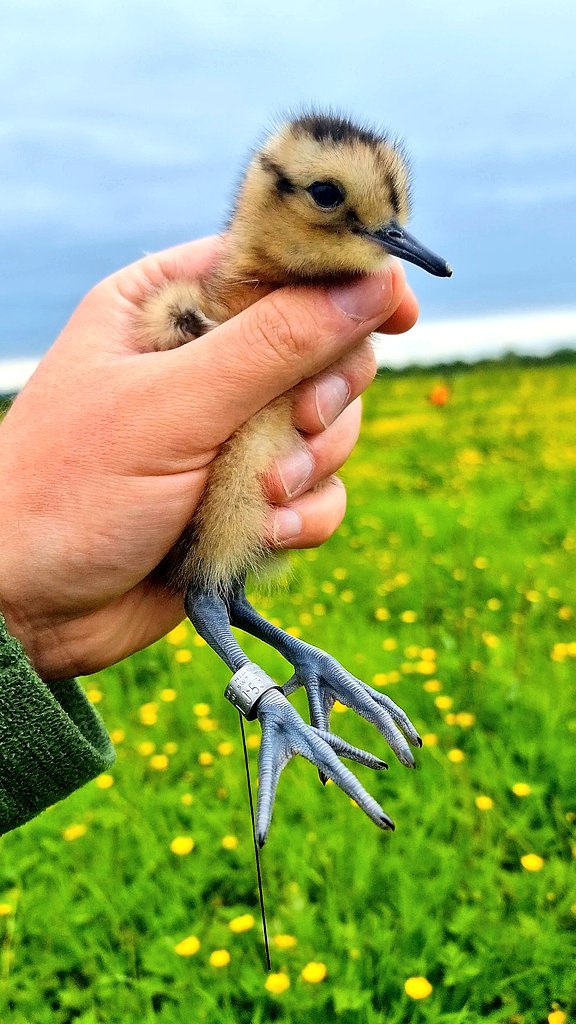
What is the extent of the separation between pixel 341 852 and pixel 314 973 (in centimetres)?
42

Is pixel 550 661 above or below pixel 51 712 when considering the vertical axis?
below

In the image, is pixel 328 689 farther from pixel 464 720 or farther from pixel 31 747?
pixel 464 720

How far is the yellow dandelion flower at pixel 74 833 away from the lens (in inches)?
108

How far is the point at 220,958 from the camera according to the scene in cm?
216

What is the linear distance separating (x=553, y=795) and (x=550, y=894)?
0.47 meters

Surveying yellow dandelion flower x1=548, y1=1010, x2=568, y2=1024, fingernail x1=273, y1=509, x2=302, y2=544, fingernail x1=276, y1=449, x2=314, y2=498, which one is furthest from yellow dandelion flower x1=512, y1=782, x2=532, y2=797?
fingernail x1=276, y1=449, x2=314, y2=498

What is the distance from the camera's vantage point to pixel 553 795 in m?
2.72

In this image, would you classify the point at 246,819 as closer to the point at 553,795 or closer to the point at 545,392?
the point at 553,795

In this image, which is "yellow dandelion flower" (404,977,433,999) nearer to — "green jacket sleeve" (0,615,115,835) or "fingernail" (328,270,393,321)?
"green jacket sleeve" (0,615,115,835)

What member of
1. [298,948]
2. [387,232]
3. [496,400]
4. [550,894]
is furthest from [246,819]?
[496,400]

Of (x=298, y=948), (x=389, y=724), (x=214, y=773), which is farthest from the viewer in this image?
(x=214, y=773)

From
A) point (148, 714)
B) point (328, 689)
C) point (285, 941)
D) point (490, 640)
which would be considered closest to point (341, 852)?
point (285, 941)

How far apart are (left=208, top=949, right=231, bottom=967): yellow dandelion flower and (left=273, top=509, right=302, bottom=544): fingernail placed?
3.36 feet

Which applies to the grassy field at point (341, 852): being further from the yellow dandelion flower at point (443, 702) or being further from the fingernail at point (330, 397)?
the fingernail at point (330, 397)
